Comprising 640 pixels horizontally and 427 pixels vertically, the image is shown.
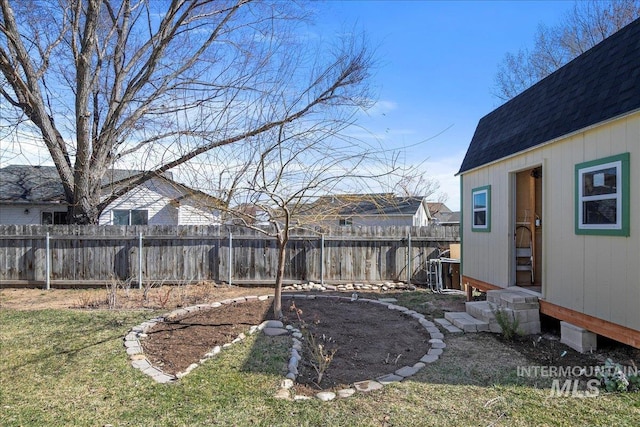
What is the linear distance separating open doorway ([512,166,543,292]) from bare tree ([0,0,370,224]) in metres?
3.03

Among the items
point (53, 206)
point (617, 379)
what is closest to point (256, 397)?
point (617, 379)

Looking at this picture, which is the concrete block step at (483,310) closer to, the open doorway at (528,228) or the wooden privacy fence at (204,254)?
the open doorway at (528,228)

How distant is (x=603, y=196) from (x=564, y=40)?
1329 cm

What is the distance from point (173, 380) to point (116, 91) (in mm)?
9120

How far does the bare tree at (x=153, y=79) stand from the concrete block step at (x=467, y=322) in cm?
324

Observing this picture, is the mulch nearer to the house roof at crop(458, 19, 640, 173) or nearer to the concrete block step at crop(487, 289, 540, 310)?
the concrete block step at crop(487, 289, 540, 310)

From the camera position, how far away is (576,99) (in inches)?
178

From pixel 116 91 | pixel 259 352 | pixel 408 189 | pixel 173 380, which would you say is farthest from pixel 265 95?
pixel 116 91

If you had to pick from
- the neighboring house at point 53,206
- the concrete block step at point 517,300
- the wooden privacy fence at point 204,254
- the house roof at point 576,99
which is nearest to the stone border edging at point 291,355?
the concrete block step at point 517,300

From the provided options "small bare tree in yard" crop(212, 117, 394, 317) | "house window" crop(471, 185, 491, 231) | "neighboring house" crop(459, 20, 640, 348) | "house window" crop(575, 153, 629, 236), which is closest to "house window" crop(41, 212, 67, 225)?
"small bare tree in yard" crop(212, 117, 394, 317)

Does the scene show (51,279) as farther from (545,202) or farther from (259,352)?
(545,202)

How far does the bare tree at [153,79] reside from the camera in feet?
18.9

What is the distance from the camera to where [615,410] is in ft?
9.32

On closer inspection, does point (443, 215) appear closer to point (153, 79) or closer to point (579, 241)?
point (153, 79)
